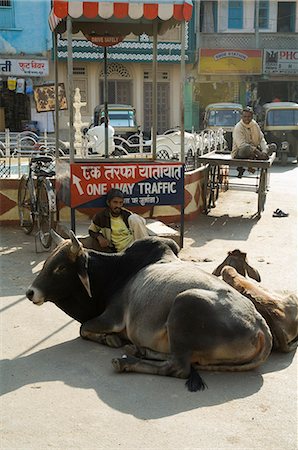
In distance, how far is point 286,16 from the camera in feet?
98.6

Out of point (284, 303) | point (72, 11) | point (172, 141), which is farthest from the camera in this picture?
point (172, 141)

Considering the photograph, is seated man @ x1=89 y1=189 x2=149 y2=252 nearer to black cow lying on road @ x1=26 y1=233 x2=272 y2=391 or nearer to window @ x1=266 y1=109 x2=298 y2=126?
black cow lying on road @ x1=26 y1=233 x2=272 y2=391

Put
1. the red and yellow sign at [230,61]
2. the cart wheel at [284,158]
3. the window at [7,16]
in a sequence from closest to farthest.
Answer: the cart wheel at [284,158] < the window at [7,16] < the red and yellow sign at [230,61]

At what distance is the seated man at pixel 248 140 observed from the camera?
34.1 feet

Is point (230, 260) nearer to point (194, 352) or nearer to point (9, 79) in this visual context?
point (194, 352)

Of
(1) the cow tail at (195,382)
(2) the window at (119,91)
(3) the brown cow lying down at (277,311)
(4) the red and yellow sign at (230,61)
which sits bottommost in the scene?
(1) the cow tail at (195,382)

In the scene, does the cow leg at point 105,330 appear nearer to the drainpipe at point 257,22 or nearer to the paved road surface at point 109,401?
the paved road surface at point 109,401

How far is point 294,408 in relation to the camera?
364 cm

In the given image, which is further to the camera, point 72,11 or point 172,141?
point 172,141

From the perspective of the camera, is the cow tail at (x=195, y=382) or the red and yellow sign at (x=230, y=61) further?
the red and yellow sign at (x=230, y=61)

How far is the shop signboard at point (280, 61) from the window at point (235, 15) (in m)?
2.09

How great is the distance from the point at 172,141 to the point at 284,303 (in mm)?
9335

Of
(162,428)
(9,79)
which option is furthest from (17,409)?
(9,79)

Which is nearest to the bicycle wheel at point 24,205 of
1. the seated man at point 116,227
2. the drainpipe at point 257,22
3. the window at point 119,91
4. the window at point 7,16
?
the seated man at point 116,227
